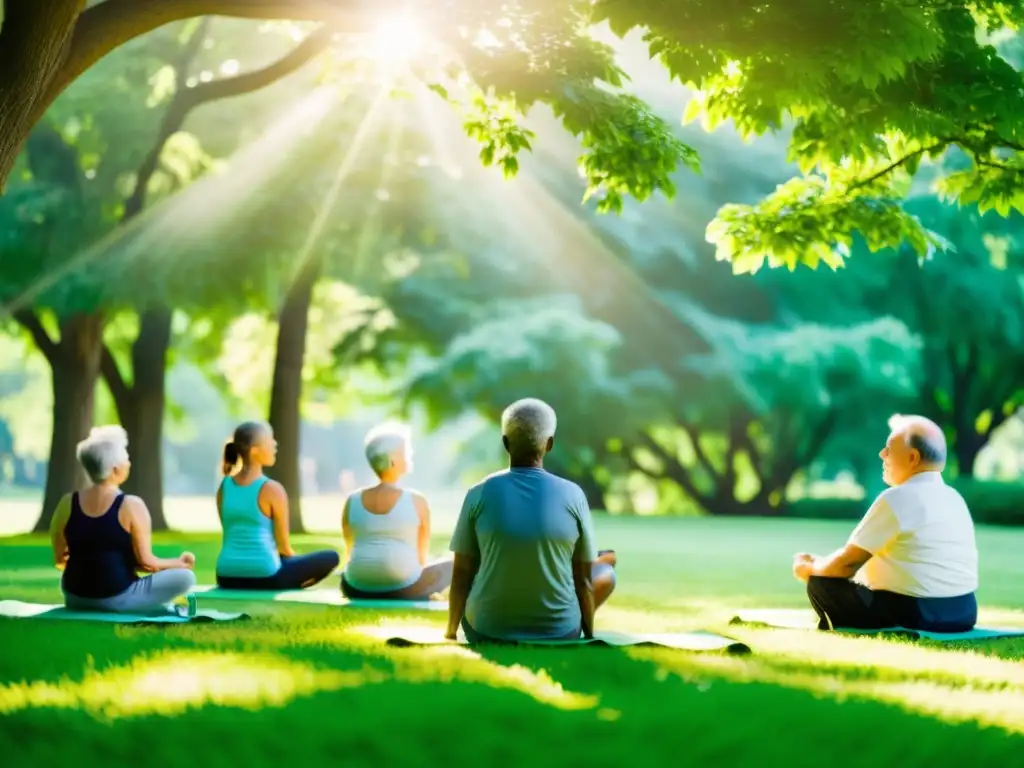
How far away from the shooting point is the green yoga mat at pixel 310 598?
33.8 feet

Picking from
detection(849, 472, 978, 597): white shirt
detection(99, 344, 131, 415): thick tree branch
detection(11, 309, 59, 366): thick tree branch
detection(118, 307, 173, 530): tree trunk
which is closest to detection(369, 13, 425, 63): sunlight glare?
detection(849, 472, 978, 597): white shirt

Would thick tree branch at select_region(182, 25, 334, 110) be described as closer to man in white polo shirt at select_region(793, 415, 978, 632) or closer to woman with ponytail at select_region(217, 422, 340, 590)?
woman with ponytail at select_region(217, 422, 340, 590)

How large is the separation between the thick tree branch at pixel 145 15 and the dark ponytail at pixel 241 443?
290 centimetres

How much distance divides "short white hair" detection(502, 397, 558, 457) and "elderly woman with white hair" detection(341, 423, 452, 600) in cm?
314

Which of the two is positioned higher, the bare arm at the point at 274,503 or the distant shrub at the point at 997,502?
the bare arm at the point at 274,503

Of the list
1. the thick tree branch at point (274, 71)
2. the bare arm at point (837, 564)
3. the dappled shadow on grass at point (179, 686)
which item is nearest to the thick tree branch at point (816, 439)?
the thick tree branch at point (274, 71)

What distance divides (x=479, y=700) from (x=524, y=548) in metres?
1.67

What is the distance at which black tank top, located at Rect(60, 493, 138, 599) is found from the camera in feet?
28.3

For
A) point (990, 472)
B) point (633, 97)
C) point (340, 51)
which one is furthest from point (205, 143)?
point (990, 472)

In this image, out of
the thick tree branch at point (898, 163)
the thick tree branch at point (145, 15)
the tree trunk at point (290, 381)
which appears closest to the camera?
the thick tree branch at point (145, 15)

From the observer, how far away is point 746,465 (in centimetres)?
4706

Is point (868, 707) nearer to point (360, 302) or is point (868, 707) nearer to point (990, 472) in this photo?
point (360, 302)

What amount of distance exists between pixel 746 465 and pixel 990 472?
2536cm

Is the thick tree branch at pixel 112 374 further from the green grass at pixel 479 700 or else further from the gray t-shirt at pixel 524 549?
the gray t-shirt at pixel 524 549
